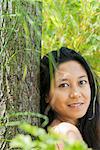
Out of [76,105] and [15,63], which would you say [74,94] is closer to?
[76,105]

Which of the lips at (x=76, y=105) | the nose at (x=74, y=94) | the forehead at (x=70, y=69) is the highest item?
the forehead at (x=70, y=69)

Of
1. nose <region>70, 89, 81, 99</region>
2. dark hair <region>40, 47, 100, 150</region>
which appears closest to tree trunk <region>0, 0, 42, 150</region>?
dark hair <region>40, 47, 100, 150</region>

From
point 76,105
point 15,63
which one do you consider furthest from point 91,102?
point 15,63

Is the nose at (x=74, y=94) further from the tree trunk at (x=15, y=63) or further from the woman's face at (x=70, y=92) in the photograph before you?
the tree trunk at (x=15, y=63)

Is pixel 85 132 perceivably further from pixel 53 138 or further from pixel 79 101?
pixel 53 138

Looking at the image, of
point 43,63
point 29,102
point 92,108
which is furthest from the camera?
point 92,108

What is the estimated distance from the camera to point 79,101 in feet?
5.82

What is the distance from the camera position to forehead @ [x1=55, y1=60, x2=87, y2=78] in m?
1.70

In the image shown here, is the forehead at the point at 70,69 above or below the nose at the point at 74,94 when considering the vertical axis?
above

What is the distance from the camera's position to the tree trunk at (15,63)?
4.04 feet

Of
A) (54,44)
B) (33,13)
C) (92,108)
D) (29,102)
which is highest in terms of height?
(33,13)

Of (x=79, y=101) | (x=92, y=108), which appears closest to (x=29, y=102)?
(x=79, y=101)

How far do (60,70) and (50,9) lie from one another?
786 millimetres

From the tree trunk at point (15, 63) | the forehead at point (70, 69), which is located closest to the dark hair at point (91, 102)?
the forehead at point (70, 69)
